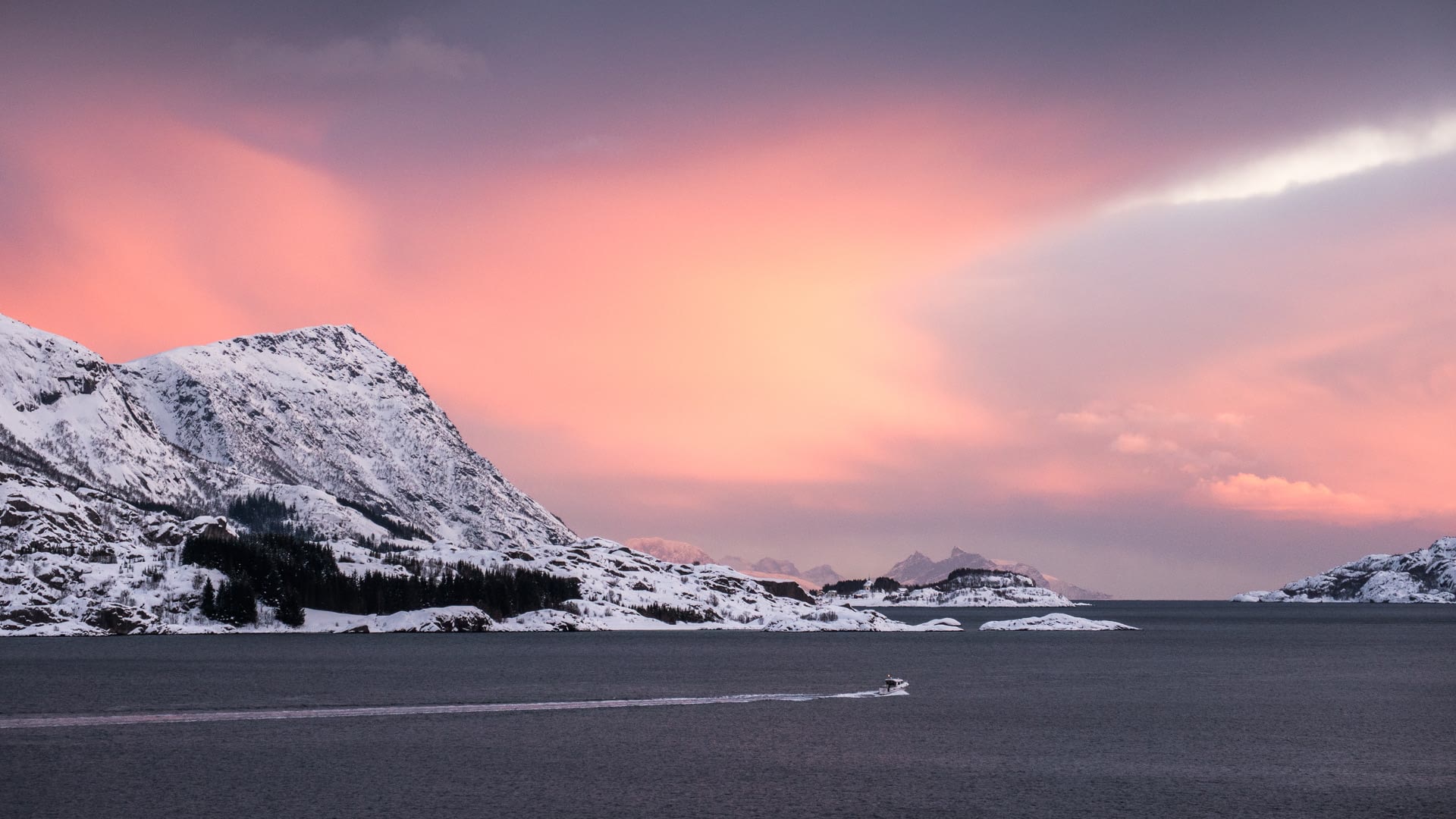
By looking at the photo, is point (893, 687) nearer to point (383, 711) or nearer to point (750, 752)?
point (383, 711)

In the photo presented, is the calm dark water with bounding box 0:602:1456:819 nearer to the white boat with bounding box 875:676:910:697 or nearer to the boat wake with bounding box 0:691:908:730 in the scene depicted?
the boat wake with bounding box 0:691:908:730

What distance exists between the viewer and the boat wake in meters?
85.2

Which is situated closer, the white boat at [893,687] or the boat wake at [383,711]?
the boat wake at [383,711]

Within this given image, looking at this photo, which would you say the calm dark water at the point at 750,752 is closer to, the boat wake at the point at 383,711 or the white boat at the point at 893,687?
the boat wake at the point at 383,711

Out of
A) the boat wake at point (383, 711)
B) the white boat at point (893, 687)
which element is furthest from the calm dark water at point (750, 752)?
the white boat at point (893, 687)

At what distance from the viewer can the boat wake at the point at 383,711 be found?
280ft

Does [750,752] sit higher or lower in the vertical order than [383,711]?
lower

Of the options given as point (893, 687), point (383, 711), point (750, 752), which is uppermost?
point (893, 687)

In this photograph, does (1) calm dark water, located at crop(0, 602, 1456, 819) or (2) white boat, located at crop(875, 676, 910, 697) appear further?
(2) white boat, located at crop(875, 676, 910, 697)

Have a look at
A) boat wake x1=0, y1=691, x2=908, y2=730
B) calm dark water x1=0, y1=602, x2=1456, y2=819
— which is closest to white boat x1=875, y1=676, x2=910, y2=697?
boat wake x1=0, y1=691, x2=908, y2=730

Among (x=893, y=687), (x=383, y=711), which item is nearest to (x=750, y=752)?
(x=383, y=711)

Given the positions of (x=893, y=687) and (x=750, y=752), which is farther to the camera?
(x=893, y=687)

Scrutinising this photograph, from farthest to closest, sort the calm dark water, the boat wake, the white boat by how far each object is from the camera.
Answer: the white boat < the boat wake < the calm dark water

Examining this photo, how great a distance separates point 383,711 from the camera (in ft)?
313
